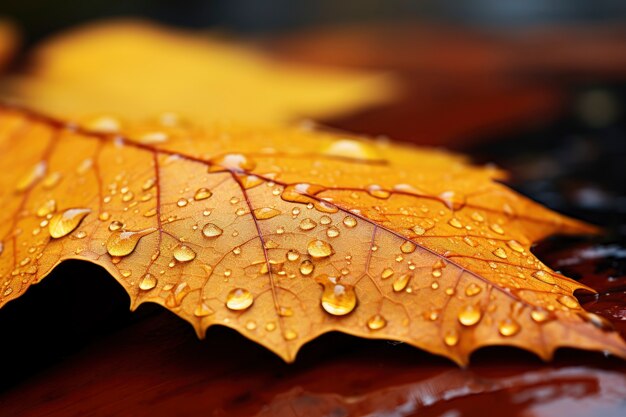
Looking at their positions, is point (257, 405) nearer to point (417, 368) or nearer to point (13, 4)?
point (417, 368)

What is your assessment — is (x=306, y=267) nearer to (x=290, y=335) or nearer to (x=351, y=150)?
(x=290, y=335)

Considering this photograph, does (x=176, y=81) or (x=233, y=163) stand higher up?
(x=233, y=163)

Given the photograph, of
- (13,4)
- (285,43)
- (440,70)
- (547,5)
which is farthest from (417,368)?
(547,5)

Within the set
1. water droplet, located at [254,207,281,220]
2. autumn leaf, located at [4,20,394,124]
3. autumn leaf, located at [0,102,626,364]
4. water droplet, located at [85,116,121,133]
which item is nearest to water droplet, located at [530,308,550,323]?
autumn leaf, located at [0,102,626,364]

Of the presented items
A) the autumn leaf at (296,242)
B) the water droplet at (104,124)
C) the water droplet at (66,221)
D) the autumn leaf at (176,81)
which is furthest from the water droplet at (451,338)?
the autumn leaf at (176,81)

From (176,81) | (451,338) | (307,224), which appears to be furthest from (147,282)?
(176,81)

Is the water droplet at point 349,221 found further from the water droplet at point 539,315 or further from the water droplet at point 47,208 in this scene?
the water droplet at point 47,208
